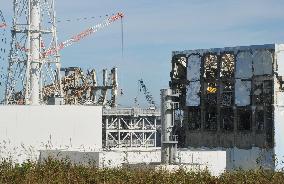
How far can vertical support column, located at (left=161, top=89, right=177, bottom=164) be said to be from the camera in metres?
46.8

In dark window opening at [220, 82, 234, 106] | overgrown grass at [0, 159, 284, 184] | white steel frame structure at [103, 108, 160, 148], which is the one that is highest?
dark window opening at [220, 82, 234, 106]

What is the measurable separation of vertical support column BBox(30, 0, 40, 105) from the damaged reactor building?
19.7m

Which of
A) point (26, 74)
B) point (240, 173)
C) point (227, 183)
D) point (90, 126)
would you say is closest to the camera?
point (227, 183)

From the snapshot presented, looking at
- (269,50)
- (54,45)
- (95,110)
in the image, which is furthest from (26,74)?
(269,50)

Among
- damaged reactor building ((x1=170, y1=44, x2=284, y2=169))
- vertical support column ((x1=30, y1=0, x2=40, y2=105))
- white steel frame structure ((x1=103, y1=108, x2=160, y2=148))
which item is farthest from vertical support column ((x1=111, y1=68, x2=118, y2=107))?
damaged reactor building ((x1=170, y1=44, x2=284, y2=169))

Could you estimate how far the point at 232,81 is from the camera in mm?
73312

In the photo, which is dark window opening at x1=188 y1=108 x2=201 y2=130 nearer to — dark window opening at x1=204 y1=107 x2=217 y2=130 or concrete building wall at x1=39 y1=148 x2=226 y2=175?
dark window opening at x1=204 y1=107 x2=217 y2=130

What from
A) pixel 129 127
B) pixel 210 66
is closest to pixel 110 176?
pixel 210 66

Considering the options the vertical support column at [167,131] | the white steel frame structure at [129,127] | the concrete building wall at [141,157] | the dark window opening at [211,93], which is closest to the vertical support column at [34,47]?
the white steel frame structure at [129,127]

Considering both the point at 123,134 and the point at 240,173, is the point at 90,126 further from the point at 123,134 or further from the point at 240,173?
the point at 240,173

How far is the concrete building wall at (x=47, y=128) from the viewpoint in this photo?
197 feet

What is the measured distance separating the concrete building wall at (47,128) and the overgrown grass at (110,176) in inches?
1179

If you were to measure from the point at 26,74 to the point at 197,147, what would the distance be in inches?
1032

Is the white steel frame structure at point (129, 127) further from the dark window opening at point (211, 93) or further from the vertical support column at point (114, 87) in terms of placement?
the dark window opening at point (211, 93)
